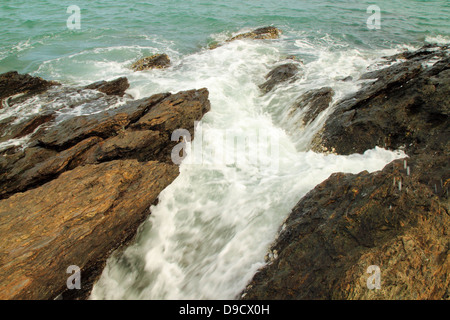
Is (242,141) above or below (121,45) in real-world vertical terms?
below

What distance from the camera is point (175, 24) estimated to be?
73.8ft

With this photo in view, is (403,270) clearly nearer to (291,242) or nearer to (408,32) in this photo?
(291,242)

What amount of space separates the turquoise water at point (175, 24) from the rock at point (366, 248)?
13994 mm

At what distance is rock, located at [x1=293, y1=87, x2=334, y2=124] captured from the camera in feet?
28.2

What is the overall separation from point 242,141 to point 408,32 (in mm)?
18606

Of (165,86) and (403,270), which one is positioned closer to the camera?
(403,270)

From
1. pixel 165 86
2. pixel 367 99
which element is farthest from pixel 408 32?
pixel 165 86

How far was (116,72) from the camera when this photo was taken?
14445 millimetres

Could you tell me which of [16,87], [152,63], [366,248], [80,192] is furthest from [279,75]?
[16,87]

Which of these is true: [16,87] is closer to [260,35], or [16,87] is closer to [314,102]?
[314,102]

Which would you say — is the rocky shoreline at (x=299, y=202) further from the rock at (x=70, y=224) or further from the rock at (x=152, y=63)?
the rock at (x=152, y=63)

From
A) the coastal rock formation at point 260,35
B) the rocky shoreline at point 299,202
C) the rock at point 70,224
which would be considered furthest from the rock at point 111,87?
the coastal rock formation at point 260,35

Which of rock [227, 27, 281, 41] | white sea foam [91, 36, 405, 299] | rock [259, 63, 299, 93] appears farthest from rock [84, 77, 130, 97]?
rock [227, 27, 281, 41]

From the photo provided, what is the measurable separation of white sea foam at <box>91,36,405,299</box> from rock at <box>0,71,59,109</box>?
721 centimetres
